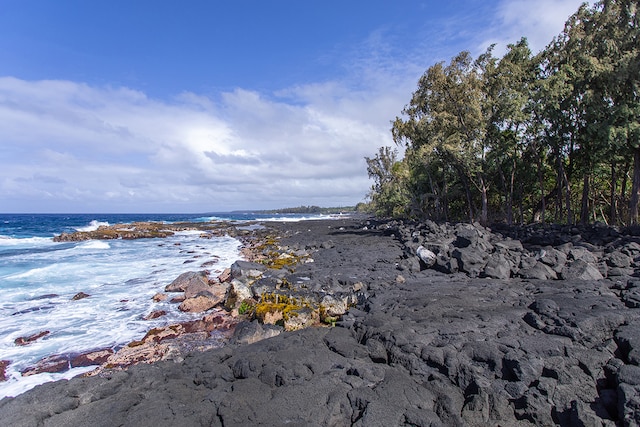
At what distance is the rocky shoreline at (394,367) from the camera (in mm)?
4832

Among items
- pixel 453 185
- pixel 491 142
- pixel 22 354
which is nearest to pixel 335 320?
pixel 22 354

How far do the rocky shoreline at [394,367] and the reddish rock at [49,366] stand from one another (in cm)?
103

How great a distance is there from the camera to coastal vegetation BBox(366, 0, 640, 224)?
58.6 feet

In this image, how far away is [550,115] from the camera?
20.8m

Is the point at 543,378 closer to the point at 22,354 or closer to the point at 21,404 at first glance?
the point at 21,404

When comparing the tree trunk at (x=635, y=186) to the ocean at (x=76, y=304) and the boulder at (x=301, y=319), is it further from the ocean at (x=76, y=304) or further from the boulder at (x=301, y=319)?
the ocean at (x=76, y=304)

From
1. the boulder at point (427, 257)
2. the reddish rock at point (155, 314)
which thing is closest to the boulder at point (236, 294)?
the reddish rock at point (155, 314)

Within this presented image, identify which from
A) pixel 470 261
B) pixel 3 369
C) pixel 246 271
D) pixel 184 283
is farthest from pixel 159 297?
pixel 470 261

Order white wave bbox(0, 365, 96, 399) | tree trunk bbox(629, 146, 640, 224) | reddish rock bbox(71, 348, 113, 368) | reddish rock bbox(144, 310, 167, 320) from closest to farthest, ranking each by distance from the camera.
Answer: white wave bbox(0, 365, 96, 399)
reddish rock bbox(71, 348, 113, 368)
reddish rock bbox(144, 310, 167, 320)
tree trunk bbox(629, 146, 640, 224)

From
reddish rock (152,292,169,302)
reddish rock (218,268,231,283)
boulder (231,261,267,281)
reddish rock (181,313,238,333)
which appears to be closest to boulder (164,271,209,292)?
reddish rock (152,292,169,302)

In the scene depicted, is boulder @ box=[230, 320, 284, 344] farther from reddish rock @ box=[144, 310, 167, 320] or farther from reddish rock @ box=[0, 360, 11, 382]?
reddish rock @ box=[0, 360, 11, 382]

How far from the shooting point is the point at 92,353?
28.0ft

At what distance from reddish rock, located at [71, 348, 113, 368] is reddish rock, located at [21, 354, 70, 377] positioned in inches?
6.2

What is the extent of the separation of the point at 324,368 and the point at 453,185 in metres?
31.6
